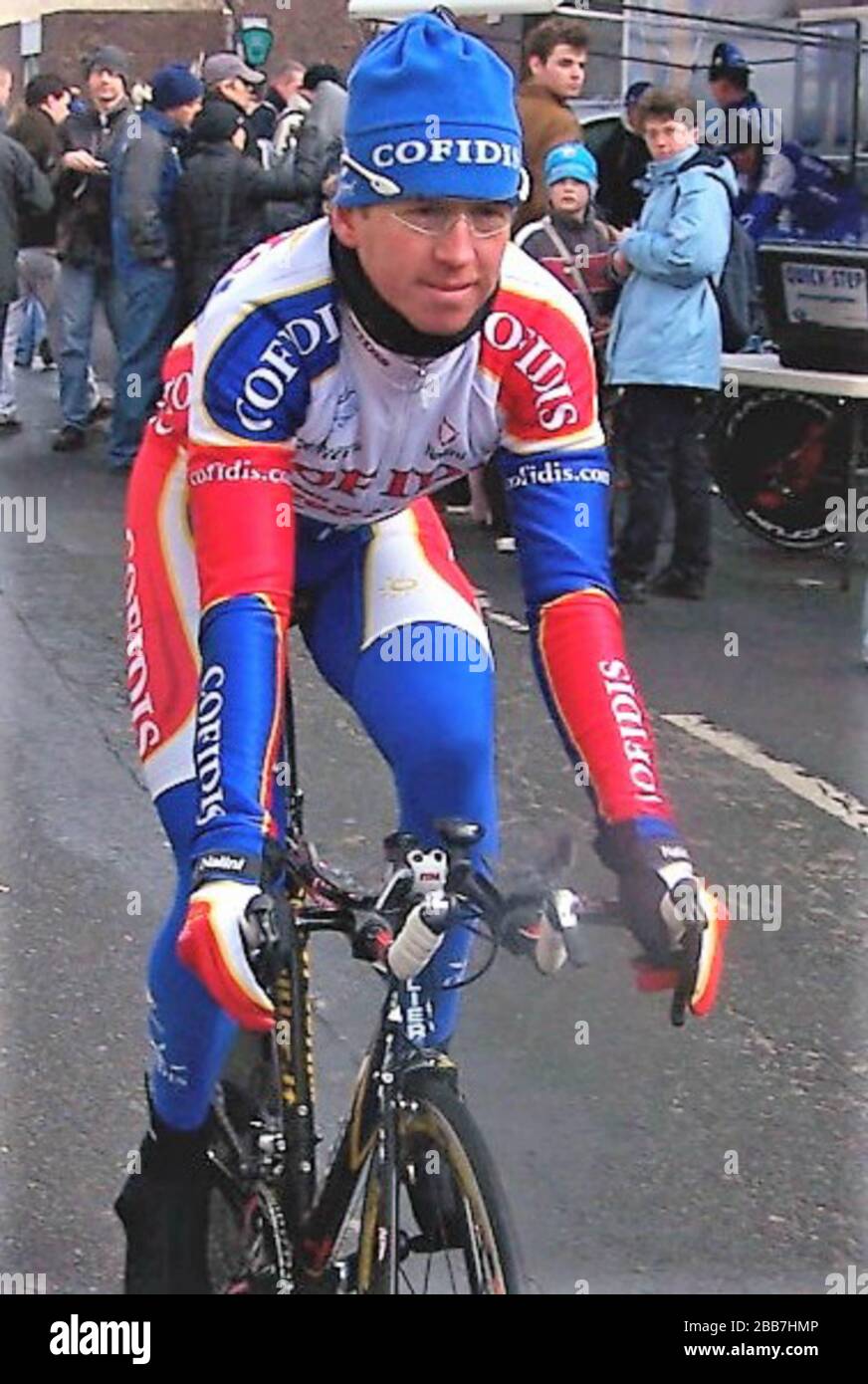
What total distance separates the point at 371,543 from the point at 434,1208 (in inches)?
42.0

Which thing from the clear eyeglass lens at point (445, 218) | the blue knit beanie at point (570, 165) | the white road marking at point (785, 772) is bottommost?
the white road marking at point (785, 772)

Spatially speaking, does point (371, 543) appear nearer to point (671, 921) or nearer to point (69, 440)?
point (671, 921)

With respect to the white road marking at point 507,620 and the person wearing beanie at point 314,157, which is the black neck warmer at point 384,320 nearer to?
the white road marking at point 507,620

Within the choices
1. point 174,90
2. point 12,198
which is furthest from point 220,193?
point 12,198

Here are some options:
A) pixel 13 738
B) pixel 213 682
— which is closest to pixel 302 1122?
pixel 213 682

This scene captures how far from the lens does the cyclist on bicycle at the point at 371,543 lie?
9.79ft

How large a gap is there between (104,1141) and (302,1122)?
1.45 meters

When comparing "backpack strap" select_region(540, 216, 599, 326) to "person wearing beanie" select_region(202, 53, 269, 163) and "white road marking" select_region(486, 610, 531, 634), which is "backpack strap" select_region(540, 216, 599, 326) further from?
"person wearing beanie" select_region(202, 53, 269, 163)

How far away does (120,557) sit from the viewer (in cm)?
1067

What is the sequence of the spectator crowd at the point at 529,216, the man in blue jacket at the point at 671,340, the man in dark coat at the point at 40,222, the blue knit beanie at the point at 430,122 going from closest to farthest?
the blue knit beanie at the point at 430,122
the man in blue jacket at the point at 671,340
the spectator crowd at the point at 529,216
the man in dark coat at the point at 40,222

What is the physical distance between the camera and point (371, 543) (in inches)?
140

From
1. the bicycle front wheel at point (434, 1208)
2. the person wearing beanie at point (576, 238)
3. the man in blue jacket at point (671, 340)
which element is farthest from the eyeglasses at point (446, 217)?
the person wearing beanie at point (576, 238)

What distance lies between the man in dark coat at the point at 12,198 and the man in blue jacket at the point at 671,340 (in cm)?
428
